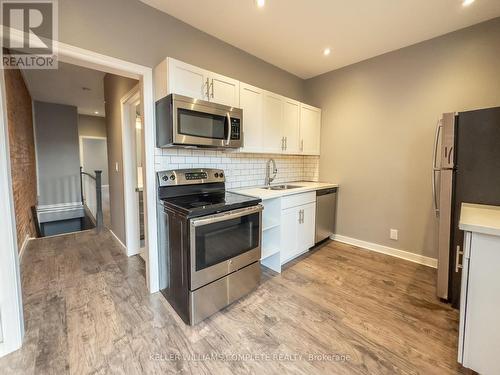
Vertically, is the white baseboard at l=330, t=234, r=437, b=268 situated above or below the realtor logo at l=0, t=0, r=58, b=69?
below

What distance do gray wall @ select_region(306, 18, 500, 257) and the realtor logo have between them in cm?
332

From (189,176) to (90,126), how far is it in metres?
7.03

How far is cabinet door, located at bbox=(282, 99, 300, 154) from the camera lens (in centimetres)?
310

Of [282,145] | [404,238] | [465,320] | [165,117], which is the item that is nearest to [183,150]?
[165,117]

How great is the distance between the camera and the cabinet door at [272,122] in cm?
282

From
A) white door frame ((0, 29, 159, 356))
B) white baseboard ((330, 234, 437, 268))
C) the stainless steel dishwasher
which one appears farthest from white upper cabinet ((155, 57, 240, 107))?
white baseboard ((330, 234, 437, 268))

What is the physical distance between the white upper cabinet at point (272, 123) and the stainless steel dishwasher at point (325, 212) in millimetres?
900

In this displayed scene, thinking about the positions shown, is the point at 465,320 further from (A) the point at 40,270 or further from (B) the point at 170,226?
(A) the point at 40,270

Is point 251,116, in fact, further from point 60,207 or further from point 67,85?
point 60,207

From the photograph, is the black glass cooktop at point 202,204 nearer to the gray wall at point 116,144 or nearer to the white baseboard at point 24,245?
the gray wall at point 116,144

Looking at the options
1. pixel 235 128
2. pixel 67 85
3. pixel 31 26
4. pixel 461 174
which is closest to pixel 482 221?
pixel 461 174

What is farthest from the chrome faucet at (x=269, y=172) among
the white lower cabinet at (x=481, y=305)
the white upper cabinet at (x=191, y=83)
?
the white lower cabinet at (x=481, y=305)

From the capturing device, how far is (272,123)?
9.55ft

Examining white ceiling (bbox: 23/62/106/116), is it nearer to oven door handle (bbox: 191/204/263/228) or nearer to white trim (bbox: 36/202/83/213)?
white trim (bbox: 36/202/83/213)
